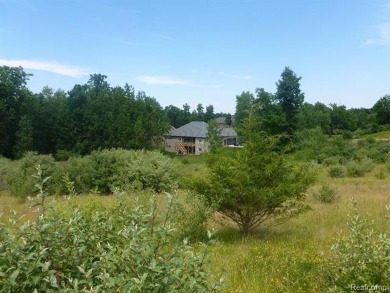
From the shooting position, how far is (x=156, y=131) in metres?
50.0

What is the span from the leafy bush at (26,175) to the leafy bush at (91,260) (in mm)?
14142

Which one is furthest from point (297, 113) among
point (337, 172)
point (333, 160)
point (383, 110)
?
point (337, 172)

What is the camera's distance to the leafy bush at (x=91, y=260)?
2230 millimetres

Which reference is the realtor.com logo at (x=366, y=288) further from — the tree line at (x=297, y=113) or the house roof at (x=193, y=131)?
the house roof at (x=193, y=131)

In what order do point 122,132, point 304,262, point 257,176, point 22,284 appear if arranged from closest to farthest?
point 22,284 < point 304,262 < point 257,176 < point 122,132

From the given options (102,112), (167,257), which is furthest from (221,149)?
(102,112)

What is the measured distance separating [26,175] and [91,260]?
19.8 metres

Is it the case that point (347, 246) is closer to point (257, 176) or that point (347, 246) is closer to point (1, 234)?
point (1, 234)

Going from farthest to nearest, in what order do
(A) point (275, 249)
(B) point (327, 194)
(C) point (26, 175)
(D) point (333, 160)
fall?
(D) point (333, 160)
(C) point (26, 175)
(B) point (327, 194)
(A) point (275, 249)

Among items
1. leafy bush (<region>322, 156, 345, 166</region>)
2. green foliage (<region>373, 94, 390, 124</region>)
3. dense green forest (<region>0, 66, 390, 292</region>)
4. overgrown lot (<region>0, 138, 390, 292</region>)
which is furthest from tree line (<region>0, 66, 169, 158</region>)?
green foliage (<region>373, 94, 390, 124</region>)

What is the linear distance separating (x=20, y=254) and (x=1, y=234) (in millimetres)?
275

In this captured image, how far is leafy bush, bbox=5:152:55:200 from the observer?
54.8 ft

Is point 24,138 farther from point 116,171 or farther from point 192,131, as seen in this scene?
point 192,131

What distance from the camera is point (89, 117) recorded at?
4828 cm
